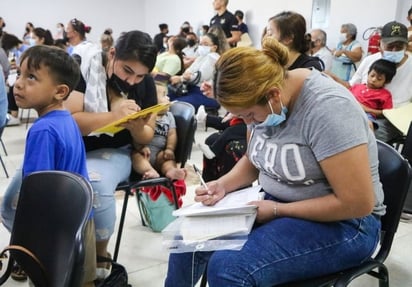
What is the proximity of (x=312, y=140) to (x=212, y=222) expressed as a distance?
0.34 meters

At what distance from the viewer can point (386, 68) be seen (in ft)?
8.87

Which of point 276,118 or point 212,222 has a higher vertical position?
point 276,118

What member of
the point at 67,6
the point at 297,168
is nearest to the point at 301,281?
the point at 297,168

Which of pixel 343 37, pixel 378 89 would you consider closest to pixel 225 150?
pixel 378 89

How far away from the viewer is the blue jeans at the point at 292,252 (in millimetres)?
973

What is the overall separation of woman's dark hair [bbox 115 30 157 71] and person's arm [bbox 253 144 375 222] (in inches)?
36.6

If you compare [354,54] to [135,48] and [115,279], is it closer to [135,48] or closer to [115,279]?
[135,48]

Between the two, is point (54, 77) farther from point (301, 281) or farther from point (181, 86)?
point (181, 86)

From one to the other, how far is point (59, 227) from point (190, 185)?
6.45ft

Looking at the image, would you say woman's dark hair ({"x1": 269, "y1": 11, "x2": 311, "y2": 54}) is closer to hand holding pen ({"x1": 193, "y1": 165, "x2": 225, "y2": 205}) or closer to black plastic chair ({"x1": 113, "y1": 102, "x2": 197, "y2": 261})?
black plastic chair ({"x1": 113, "y1": 102, "x2": 197, "y2": 261})

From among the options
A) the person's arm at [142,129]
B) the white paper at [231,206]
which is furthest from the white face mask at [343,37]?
the white paper at [231,206]

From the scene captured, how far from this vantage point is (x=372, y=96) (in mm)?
2748

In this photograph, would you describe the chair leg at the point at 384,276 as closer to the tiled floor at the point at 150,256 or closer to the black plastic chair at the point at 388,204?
the black plastic chair at the point at 388,204

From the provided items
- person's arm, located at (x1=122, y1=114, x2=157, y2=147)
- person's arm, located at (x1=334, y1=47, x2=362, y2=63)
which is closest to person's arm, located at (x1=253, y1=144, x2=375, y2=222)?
person's arm, located at (x1=122, y1=114, x2=157, y2=147)
